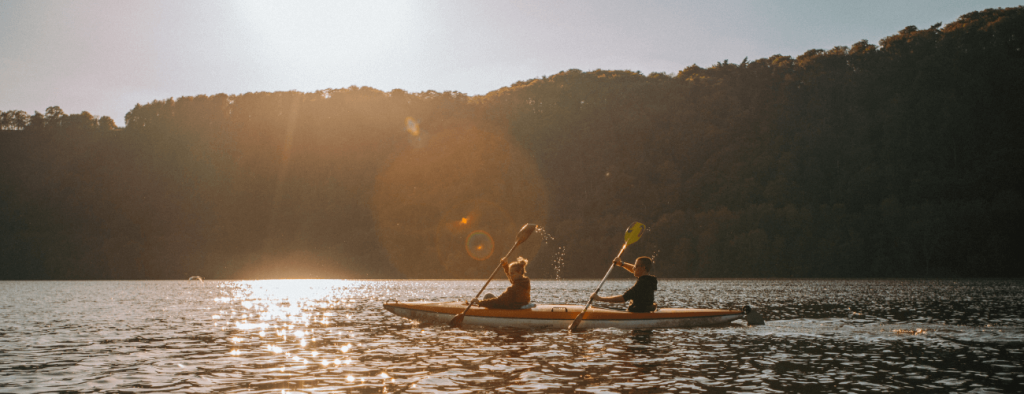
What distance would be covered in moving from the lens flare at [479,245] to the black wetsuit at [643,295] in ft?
256

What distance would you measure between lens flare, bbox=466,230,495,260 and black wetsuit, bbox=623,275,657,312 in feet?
256

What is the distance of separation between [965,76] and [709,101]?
1494 inches

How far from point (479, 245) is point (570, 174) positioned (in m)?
32.1

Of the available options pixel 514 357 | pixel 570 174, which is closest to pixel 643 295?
pixel 514 357

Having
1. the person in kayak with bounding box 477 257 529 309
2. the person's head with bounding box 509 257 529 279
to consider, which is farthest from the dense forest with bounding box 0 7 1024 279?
the person's head with bounding box 509 257 529 279

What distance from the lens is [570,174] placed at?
12350cm

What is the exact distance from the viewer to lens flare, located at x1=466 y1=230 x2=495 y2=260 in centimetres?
9569

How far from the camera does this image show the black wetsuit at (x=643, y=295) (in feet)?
57.0

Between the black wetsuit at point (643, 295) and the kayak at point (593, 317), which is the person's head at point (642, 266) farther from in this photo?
the kayak at point (593, 317)

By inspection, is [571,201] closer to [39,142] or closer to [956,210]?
[956,210]

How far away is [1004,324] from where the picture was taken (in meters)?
17.8

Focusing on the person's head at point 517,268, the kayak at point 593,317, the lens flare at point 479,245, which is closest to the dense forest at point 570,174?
the lens flare at point 479,245

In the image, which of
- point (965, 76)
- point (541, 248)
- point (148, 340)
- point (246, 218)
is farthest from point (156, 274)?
point (965, 76)

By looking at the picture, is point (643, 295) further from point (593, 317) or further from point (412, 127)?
point (412, 127)
